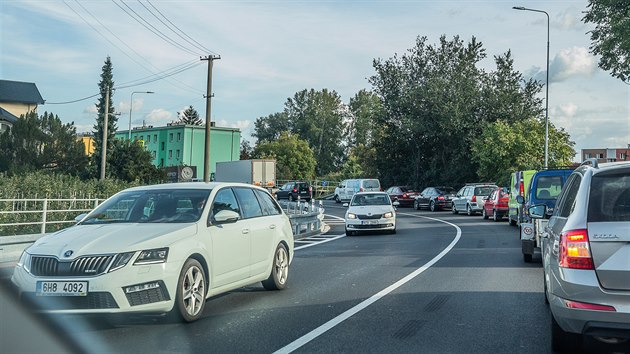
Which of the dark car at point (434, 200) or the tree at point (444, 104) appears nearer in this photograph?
the dark car at point (434, 200)

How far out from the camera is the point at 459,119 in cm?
5069

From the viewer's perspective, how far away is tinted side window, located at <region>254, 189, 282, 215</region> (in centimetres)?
973

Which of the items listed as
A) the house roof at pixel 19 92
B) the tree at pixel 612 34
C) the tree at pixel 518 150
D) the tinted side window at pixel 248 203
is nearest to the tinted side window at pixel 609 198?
the tinted side window at pixel 248 203

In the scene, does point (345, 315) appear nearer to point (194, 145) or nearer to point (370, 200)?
point (370, 200)

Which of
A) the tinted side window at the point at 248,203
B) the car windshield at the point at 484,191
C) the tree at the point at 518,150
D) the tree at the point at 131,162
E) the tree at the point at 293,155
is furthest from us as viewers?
the tree at the point at 293,155

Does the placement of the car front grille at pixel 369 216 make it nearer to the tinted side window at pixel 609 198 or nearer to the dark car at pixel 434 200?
the tinted side window at pixel 609 198

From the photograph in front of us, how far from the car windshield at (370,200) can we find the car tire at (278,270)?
44.8 ft

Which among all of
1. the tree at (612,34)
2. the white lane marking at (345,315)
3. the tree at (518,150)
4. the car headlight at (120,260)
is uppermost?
the tree at (612,34)

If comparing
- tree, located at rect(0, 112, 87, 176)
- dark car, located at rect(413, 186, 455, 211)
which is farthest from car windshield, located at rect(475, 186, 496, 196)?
tree, located at rect(0, 112, 87, 176)

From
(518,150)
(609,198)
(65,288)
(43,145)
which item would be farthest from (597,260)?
(43,145)

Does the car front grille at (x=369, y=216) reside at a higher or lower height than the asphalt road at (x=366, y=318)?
higher

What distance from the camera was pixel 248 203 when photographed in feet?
30.2

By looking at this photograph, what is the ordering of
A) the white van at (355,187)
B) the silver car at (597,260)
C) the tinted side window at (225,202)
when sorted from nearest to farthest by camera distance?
1. the silver car at (597,260)
2. the tinted side window at (225,202)
3. the white van at (355,187)

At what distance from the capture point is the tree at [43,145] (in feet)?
148
